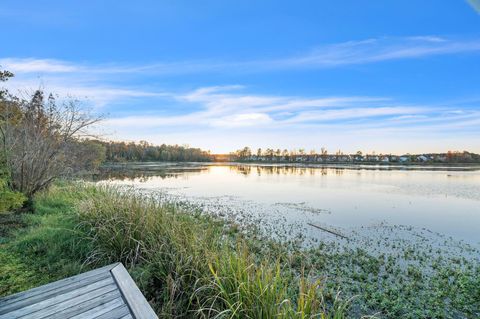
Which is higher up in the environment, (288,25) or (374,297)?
(288,25)

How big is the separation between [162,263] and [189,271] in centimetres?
45

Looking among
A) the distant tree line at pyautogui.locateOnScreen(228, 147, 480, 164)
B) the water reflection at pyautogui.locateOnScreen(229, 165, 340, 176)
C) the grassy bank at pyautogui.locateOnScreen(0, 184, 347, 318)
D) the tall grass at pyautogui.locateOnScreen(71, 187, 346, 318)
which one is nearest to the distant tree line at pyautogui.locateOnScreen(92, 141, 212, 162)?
the distant tree line at pyautogui.locateOnScreen(228, 147, 480, 164)

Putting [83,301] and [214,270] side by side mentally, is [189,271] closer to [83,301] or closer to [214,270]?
[214,270]

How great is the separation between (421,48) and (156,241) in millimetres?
15497

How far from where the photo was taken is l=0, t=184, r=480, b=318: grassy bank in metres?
3.01

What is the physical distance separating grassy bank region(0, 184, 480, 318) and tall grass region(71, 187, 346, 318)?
2 centimetres

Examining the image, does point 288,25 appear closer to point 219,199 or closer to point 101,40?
point 101,40

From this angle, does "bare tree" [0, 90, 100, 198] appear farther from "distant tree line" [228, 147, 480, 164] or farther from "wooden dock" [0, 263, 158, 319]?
"distant tree line" [228, 147, 480, 164]

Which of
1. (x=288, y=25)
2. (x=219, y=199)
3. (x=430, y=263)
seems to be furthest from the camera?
(x=219, y=199)

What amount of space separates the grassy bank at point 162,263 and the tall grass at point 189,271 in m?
0.01

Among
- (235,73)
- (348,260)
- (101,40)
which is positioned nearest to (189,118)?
(235,73)

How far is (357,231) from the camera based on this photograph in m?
9.23

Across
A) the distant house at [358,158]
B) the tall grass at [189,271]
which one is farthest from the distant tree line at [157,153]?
the tall grass at [189,271]

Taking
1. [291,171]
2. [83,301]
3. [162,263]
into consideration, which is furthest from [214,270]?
[291,171]
